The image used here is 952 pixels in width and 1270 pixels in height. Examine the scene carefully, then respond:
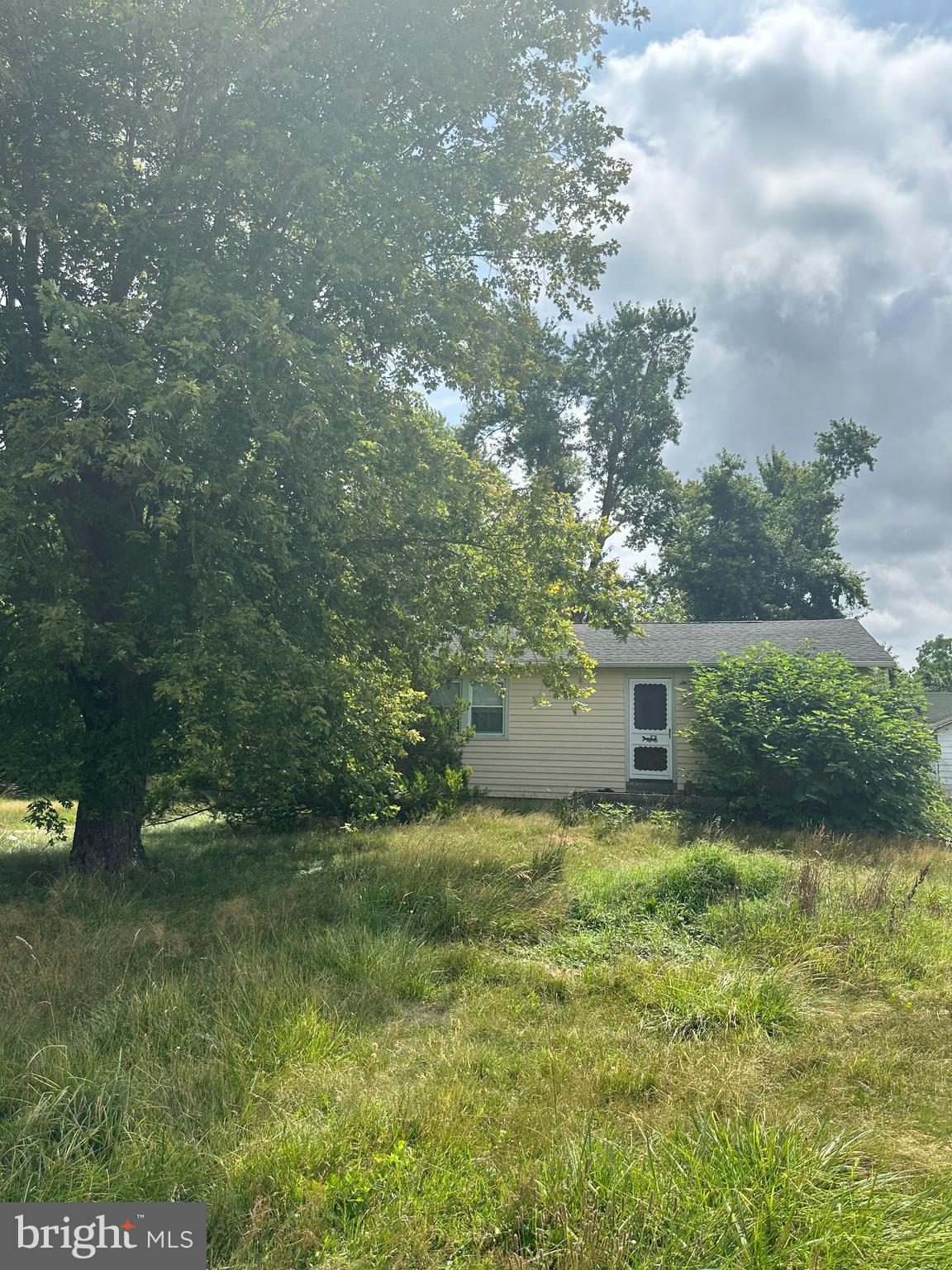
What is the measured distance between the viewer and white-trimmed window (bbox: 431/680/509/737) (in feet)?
58.0

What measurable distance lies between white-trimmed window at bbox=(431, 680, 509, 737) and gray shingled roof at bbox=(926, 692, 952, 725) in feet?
35.9

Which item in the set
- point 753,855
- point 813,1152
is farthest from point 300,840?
point 813,1152

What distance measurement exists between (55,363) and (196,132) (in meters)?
3.29

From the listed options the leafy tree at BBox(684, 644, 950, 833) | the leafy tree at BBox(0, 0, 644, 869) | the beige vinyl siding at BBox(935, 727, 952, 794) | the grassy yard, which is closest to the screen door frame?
the leafy tree at BBox(684, 644, 950, 833)

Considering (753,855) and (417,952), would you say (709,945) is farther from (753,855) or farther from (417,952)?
(753,855)

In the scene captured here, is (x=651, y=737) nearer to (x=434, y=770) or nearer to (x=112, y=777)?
(x=434, y=770)

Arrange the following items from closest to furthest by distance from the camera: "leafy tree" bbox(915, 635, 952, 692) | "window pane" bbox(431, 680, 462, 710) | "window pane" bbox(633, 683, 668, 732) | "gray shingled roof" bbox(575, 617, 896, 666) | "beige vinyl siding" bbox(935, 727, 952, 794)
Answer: "gray shingled roof" bbox(575, 617, 896, 666)
"window pane" bbox(633, 683, 668, 732)
"window pane" bbox(431, 680, 462, 710)
"beige vinyl siding" bbox(935, 727, 952, 794)
"leafy tree" bbox(915, 635, 952, 692)

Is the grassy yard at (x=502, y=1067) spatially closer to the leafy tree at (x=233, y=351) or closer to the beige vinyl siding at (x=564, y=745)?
the leafy tree at (x=233, y=351)

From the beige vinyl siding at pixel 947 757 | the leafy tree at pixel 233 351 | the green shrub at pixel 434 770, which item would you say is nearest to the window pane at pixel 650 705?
the green shrub at pixel 434 770

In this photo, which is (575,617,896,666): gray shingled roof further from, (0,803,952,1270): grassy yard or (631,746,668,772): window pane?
(0,803,952,1270): grassy yard

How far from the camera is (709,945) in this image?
6.50 m

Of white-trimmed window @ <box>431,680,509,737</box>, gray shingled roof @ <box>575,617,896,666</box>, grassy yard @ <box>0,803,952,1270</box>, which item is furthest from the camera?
white-trimmed window @ <box>431,680,509,737</box>

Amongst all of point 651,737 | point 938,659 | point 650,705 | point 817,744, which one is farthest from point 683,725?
point 938,659

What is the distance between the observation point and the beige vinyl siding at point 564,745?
16906 millimetres
